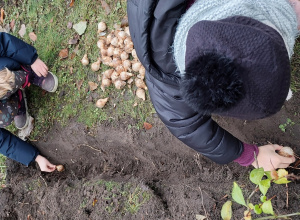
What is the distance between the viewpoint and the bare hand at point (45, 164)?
207 cm

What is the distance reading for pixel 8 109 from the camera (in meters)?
2.06

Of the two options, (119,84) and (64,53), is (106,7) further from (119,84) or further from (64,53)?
(119,84)

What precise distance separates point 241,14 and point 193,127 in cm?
59

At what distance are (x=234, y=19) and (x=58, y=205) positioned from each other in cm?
141

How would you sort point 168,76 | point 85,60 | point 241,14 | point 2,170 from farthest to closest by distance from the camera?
point 2,170, point 85,60, point 168,76, point 241,14

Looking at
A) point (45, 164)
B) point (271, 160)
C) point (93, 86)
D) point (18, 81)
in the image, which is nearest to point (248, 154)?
point (271, 160)

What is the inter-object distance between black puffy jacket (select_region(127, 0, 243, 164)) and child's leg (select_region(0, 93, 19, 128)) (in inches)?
48.1

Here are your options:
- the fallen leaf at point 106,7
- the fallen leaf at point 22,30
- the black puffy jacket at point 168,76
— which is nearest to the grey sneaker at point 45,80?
the fallen leaf at point 22,30

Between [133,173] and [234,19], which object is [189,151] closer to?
[133,173]

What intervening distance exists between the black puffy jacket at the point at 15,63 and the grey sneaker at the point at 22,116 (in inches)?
5.3

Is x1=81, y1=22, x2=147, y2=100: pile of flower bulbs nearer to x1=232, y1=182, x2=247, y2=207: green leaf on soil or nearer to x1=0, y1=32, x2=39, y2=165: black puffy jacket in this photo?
x1=0, y1=32, x2=39, y2=165: black puffy jacket

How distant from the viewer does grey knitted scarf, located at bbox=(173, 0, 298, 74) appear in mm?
794

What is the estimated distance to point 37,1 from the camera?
237 centimetres

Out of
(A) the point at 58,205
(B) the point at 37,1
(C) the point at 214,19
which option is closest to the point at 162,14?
(C) the point at 214,19
